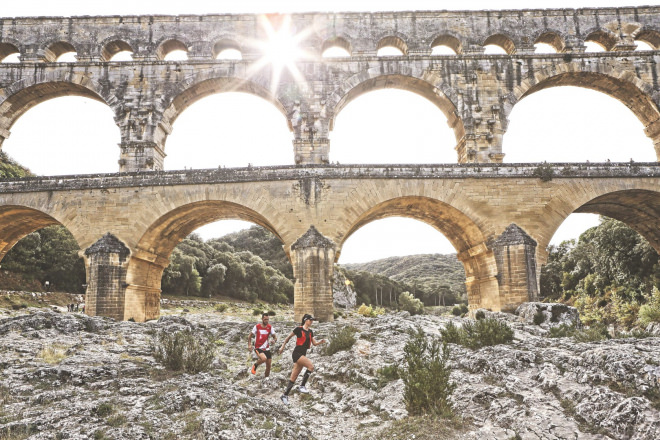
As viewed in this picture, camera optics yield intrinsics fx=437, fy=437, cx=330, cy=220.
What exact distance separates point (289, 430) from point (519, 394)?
12.0ft

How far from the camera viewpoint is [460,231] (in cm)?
1778

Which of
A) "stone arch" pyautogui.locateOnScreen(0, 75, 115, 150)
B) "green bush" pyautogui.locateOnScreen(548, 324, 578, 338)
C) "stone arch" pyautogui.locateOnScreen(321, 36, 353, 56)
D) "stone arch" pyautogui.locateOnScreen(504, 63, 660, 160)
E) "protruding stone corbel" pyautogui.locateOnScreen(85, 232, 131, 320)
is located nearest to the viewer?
"green bush" pyautogui.locateOnScreen(548, 324, 578, 338)

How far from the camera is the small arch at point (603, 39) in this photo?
21.5 metres

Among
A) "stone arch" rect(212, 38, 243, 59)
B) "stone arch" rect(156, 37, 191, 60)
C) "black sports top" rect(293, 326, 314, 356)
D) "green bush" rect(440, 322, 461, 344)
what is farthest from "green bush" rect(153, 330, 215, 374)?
"stone arch" rect(156, 37, 191, 60)

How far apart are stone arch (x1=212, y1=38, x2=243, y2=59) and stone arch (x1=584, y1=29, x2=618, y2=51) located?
17.4 meters

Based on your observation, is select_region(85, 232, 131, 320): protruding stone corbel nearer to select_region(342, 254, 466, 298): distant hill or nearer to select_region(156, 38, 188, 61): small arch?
select_region(156, 38, 188, 61): small arch

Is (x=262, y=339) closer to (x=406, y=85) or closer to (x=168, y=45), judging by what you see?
(x=406, y=85)

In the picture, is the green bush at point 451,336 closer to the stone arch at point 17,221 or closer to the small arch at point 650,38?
the stone arch at point 17,221

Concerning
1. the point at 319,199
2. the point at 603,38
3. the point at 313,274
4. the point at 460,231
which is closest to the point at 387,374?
the point at 313,274

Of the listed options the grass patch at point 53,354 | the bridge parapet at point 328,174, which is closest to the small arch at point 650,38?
the bridge parapet at point 328,174

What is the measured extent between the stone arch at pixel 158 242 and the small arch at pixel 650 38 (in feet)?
68.6

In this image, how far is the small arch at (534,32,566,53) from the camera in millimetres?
21525

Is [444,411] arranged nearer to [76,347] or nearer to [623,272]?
[76,347]

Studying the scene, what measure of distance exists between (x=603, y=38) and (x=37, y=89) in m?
27.8
